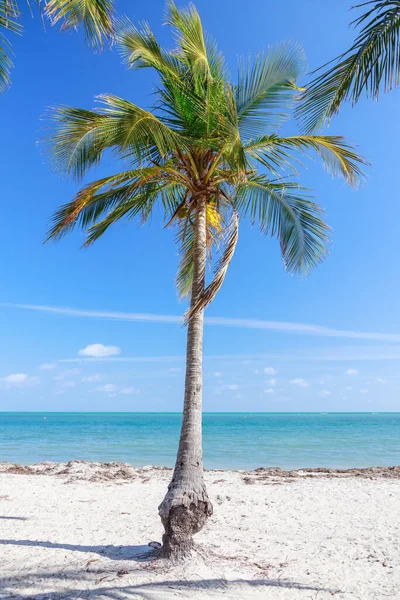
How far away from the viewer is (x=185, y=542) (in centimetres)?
493

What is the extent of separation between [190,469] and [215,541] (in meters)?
1.50

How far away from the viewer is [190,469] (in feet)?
16.8

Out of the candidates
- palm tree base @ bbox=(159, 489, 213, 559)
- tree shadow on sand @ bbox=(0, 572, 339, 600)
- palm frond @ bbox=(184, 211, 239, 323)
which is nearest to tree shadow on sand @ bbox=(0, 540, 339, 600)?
tree shadow on sand @ bbox=(0, 572, 339, 600)

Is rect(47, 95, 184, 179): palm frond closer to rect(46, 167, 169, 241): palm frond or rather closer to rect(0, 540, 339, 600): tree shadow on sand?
rect(46, 167, 169, 241): palm frond

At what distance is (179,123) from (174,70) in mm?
817

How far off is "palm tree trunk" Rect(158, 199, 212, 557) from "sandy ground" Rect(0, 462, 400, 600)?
30 centimetres

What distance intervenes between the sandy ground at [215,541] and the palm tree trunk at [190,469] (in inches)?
11.7

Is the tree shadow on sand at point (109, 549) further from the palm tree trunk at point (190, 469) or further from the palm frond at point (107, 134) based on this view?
the palm frond at point (107, 134)

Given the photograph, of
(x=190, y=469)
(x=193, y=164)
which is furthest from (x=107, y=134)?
(x=190, y=469)

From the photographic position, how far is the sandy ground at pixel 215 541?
438cm

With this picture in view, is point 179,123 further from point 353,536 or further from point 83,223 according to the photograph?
point 353,536

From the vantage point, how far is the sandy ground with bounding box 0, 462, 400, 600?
4383mm

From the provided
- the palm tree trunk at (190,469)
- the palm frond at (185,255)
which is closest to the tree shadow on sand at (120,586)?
the palm tree trunk at (190,469)

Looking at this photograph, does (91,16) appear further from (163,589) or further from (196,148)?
(163,589)
